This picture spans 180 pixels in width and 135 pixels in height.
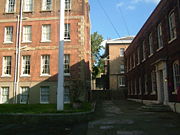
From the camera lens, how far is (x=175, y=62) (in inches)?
552

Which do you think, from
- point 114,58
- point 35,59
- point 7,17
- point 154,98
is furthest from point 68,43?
point 114,58

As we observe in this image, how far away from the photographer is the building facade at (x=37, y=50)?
21422mm

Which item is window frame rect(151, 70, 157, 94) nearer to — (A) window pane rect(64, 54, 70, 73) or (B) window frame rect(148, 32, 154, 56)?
(B) window frame rect(148, 32, 154, 56)

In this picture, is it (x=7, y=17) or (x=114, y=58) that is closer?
(x=7, y=17)

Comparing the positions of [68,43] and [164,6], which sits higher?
[164,6]

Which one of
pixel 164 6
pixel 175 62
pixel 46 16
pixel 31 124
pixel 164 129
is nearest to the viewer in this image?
pixel 164 129

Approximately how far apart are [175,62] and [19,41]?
16.1 m

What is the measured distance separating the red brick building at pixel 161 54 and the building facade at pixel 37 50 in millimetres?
6418

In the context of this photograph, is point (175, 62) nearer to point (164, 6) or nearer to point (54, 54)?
point (164, 6)

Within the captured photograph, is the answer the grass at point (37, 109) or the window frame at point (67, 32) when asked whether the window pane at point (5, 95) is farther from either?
the window frame at point (67, 32)

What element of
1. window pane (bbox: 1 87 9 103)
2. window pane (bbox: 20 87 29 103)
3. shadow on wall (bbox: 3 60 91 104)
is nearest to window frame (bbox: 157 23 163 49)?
shadow on wall (bbox: 3 60 91 104)

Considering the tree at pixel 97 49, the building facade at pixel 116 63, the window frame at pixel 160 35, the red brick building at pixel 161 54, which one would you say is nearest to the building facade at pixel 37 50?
the red brick building at pixel 161 54

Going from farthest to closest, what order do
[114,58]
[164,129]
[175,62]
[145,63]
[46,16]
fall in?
1. [114,58]
2. [46,16]
3. [145,63]
4. [175,62]
5. [164,129]

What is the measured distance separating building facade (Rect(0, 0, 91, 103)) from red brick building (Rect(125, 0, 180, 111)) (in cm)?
642
